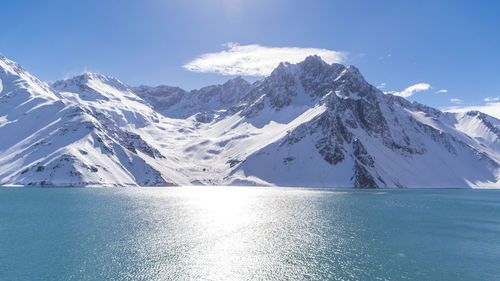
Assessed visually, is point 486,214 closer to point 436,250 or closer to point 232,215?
point 436,250

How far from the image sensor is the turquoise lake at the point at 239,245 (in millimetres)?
59031

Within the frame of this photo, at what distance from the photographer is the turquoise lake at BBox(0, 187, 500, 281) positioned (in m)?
59.0

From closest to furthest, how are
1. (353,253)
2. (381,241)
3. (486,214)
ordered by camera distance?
(353,253)
(381,241)
(486,214)

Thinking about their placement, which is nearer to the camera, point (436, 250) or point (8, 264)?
point (8, 264)

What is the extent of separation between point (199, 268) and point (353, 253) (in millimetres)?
34284

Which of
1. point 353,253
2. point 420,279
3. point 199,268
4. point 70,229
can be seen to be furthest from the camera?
point 70,229

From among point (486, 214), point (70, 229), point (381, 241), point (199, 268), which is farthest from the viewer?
point (486, 214)

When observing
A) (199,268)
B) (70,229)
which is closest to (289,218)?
(199,268)

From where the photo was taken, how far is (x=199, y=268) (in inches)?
2392

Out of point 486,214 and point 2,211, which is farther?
point 486,214

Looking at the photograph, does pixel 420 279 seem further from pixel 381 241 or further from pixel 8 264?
pixel 8 264

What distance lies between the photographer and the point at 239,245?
7806 centimetres

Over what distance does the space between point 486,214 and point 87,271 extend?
154 meters

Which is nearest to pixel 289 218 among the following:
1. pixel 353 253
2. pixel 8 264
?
pixel 353 253
